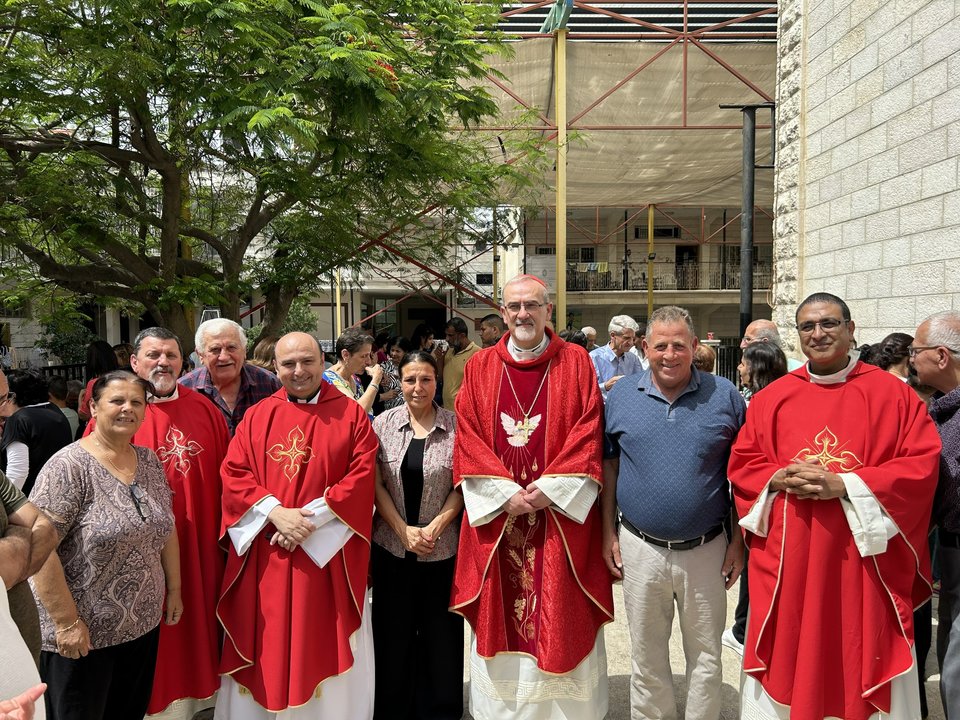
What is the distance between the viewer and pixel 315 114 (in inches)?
275

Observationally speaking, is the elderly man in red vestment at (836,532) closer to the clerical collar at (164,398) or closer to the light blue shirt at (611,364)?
the clerical collar at (164,398)

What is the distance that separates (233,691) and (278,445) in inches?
44.6

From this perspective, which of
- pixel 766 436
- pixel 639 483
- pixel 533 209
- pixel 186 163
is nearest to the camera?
pixel 766 436

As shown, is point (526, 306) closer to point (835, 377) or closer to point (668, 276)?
point (835, 377)

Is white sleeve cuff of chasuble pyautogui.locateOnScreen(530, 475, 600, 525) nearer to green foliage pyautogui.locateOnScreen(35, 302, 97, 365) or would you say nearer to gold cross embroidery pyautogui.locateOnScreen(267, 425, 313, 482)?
gold cross embroidery pyautogui.locateOnScreen(267, 425, 313, 482)

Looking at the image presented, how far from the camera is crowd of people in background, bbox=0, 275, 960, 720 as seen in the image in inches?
103

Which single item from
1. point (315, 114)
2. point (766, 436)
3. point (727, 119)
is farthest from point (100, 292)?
point (727, 119)

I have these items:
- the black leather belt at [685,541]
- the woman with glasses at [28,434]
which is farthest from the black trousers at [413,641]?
the woman with glasses at [28,434]

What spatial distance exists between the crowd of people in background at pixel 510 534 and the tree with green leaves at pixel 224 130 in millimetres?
3283

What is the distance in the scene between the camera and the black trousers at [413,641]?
10.9ft

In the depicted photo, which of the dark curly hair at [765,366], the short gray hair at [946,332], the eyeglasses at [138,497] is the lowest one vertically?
the eyeglasses at [138,497]

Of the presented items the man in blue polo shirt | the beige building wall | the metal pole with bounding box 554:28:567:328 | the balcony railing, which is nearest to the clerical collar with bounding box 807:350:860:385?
the man in blue polo shirt

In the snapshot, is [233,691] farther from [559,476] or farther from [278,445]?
[559,476]

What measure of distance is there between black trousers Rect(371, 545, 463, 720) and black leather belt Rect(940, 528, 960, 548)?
2138 millimetres
